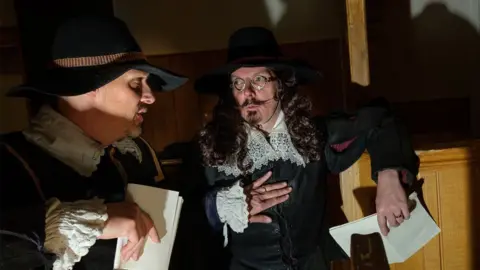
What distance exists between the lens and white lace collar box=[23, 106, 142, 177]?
94cm

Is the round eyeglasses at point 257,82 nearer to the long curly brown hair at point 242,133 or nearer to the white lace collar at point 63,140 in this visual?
the long curly brown hair at point 242,133

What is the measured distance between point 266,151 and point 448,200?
542 millimetres

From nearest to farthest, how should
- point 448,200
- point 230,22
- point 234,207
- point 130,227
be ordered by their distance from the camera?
point 130,227, point 234,207, point 448,200, point 230,22

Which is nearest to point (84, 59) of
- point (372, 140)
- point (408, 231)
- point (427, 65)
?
point (372, 140)

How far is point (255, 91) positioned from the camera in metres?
1.25

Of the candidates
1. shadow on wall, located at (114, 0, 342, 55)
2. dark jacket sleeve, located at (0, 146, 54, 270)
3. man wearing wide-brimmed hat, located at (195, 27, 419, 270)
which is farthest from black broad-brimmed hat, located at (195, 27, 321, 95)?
dark jacket sleeve, located at (0, 146, 54, 270)

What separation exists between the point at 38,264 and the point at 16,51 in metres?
0.88

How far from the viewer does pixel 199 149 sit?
1319mm

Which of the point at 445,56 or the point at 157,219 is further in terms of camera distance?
the point at 445,56

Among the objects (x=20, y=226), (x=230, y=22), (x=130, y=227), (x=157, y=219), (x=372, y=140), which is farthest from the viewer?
(x=230, y=22)

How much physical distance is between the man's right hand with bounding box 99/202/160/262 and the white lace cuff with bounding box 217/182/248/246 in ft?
0.69

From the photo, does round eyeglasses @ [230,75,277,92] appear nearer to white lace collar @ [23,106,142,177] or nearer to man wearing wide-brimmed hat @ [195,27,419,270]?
man wearing wide-brimmed hat @ [195,27,419,270]

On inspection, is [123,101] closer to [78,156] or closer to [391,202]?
[78,156]

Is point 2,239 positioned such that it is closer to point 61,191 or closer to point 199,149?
point 61,191
